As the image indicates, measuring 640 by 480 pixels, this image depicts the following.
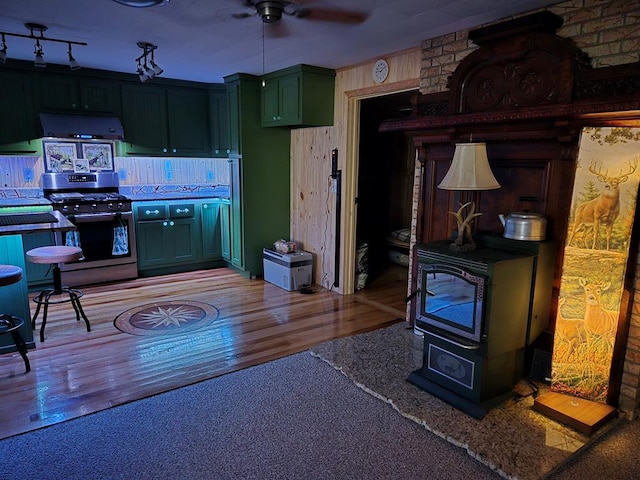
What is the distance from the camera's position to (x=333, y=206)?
4.71 m

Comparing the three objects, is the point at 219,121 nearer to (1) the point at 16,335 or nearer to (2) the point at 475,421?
(1) the point at 16,335

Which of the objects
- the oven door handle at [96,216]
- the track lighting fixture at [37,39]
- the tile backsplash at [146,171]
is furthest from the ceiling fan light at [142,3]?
the tile backsplash at [146,171]

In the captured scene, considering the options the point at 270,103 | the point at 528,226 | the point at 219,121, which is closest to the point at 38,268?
the point at 219,121

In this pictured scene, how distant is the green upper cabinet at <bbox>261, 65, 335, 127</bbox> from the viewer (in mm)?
4414

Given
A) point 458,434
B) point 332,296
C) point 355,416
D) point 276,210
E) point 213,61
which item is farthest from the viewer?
point 276,210

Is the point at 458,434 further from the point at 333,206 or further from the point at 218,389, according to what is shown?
the point at 333,206

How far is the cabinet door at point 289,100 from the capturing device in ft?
14.7

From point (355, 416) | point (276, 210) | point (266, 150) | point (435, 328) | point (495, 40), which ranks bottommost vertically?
point (355, 416)

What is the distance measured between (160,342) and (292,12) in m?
2.52

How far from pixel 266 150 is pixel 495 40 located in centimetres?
289

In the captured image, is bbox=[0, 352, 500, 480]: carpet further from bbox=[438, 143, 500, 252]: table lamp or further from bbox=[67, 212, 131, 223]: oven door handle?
bbox=[67, 212, 131, 223]: oven door handle

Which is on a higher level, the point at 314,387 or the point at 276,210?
the point at 276,210

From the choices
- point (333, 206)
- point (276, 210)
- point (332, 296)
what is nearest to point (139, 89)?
point (276, 210)

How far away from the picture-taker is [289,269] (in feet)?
15.8
